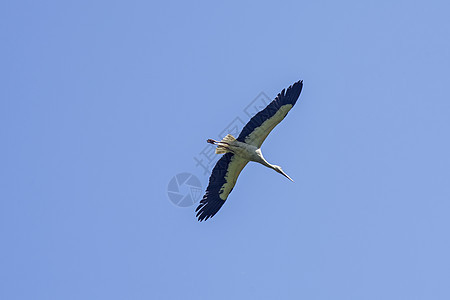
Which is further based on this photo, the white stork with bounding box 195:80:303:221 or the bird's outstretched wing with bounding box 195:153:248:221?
the bird's outstretched wing with bounding box 195:153:248:221

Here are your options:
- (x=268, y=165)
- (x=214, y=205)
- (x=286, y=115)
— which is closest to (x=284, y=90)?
(x=286, y=115)

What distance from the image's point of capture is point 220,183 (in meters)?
24.0

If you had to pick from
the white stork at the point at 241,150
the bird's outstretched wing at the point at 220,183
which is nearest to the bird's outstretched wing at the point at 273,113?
the white stork at the point at 241,150

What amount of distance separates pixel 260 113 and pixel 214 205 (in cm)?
312

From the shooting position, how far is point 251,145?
2355 cm

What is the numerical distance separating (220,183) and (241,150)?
1244 millimetres

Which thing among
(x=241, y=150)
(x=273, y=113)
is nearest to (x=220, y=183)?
(x=241, y=150)

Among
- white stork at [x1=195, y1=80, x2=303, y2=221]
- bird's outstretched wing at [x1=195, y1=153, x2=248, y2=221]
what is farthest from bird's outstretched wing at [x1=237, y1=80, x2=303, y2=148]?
bird's outstretched wing at [x1=195, y1=153, x2=248, y2=221]

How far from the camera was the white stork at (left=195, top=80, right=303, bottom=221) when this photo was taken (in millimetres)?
22906

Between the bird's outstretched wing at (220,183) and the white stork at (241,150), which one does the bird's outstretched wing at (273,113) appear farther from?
the bird's outstretched wing at (220,183)

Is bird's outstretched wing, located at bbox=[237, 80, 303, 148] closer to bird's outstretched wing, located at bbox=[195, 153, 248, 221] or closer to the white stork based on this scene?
the white stork

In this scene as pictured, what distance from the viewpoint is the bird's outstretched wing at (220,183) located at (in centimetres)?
2384

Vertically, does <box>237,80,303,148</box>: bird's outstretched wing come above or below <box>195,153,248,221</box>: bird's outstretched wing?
above

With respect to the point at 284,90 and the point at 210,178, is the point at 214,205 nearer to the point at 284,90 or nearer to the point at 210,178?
the point at 210,178
